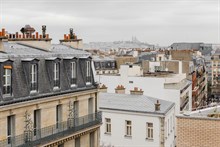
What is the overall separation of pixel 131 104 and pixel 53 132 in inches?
480

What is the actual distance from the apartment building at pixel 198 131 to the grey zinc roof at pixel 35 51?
941cm

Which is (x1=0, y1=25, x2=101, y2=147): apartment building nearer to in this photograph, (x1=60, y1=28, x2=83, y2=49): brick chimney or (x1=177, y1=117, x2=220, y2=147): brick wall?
(x1=60, y1=28, x2=83, y2=49): brick chimney

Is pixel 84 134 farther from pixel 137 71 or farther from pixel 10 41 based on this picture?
pixel 137 71

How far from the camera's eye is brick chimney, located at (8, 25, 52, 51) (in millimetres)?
26609

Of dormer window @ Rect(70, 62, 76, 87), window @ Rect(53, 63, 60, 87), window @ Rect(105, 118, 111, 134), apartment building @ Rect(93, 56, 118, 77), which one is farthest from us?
apartment building @ Rect(93, 56, 118, 77)

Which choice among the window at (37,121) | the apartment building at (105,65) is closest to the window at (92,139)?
the window at (37,121)

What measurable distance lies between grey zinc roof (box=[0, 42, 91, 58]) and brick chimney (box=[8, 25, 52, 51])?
505 mm

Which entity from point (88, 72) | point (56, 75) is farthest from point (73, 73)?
point (56, 75)

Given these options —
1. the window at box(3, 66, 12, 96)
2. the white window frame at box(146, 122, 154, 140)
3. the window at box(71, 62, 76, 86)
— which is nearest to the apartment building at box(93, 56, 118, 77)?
the white window frame at box(146, 122, 154, 140)

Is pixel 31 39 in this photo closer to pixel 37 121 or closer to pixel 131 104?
pixel 37 121

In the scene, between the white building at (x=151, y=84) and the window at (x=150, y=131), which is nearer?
the window at (x=150, y=131)

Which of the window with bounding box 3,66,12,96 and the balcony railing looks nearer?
the window with bounding box 3,66,12,96

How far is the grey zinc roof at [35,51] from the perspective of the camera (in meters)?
22.8

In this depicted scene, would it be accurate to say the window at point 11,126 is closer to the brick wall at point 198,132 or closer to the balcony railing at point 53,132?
the balcony railing at point 53,132
